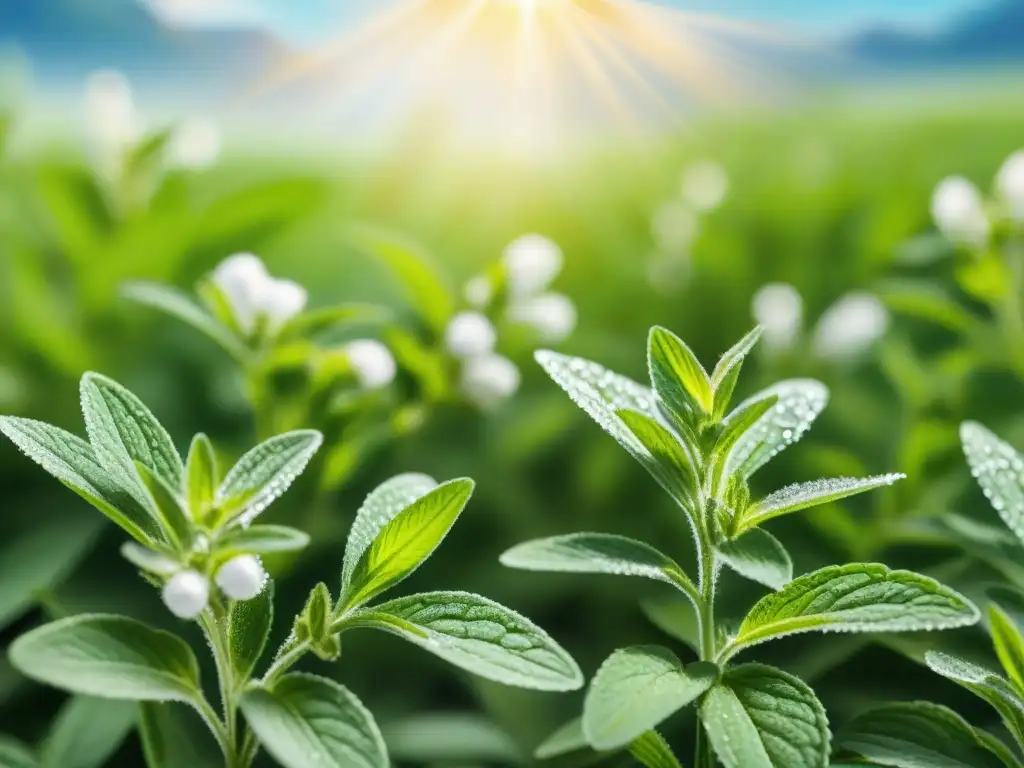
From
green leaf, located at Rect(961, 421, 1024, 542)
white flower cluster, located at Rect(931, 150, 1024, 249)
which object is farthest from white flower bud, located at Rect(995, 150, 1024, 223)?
green leaf, located at Rect(961, 421, 1024, 542)

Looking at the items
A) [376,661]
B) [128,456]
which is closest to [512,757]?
[376,661]

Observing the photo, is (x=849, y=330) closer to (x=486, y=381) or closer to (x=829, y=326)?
(x=829, y=326)

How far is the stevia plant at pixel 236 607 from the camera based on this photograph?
0.43 m

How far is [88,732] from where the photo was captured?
1.97 feet

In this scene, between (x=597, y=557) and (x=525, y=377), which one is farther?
(x=525, y=377)

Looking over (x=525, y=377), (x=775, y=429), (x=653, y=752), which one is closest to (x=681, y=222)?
(x=525, y=377)

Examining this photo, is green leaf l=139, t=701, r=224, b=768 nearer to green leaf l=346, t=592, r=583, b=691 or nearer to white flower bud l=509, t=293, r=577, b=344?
green leaf l=346, t=592, r=583, b=691

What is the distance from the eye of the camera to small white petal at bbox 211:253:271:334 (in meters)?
0.71

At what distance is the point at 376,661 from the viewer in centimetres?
78

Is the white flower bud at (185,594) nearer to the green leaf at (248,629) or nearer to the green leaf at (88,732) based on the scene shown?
the green leaf at (248,629)

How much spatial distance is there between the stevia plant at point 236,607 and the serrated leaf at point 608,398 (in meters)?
0.07

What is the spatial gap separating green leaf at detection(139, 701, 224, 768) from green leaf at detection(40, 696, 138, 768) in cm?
3

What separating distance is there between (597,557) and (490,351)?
1.28 feet

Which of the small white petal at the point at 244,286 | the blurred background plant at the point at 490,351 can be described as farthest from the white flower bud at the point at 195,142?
the small white petal at the point at 244,286
